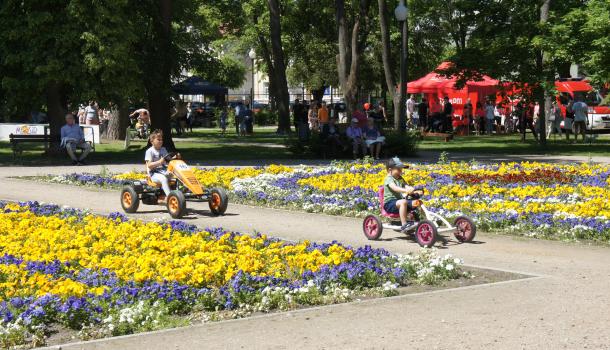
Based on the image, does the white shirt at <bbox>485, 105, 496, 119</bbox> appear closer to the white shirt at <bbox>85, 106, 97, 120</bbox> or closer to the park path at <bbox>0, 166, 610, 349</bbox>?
the white shirt at <bbox>85, 106, 97, 120</bbox>

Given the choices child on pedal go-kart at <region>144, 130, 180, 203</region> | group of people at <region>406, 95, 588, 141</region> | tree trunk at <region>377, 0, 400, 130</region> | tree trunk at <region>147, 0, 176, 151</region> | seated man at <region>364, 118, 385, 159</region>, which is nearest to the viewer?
child on pedal go-kart at <region>144, 130, 180, 203</region>

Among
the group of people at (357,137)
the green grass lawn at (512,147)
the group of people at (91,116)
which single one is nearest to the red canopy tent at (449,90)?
the green grass lawn at (512,147)

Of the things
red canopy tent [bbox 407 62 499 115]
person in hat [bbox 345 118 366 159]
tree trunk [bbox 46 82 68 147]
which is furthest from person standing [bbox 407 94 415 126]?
tree trunk [bbox 46 82 68 147]

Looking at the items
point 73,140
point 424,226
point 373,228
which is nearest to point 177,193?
point 373,228

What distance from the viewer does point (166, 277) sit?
30.0ft

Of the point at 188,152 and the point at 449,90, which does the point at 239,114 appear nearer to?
the point at 449,90

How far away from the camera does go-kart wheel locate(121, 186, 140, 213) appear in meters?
→ 15.6

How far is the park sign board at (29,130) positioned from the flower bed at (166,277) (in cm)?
1902

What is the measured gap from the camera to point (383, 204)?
42.4 feet

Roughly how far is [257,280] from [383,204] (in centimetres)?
411

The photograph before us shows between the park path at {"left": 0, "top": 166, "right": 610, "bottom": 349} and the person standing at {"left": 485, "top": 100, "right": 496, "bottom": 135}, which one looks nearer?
the park path at {"left": 0, "top": 166, "right": 610, "bottom": 349}

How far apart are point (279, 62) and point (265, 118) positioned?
1782 centimetres

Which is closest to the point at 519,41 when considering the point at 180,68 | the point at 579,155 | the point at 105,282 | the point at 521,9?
the point at 521,9

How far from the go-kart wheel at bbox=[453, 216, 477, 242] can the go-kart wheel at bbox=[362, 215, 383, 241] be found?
92 centimetres
